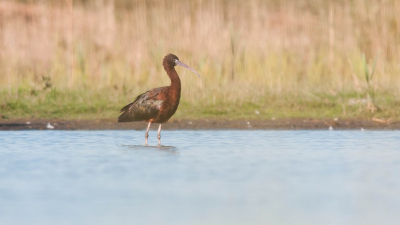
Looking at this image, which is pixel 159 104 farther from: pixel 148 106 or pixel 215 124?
pixel 215 124

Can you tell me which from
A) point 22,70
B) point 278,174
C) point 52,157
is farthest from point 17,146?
point 22,70

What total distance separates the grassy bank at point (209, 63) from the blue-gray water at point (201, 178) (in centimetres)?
236

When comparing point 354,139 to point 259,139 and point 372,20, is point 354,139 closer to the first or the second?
point 259,139

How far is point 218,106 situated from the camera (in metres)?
13.1

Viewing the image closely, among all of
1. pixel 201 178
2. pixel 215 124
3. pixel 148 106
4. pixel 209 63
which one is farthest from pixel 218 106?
pixel 201 178

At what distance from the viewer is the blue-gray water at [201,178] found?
5.34m

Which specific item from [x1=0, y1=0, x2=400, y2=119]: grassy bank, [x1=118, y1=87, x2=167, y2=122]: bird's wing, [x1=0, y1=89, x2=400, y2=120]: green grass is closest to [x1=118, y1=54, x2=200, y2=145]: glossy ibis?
[x1=118, y1=87, x2=167, y2=122]: bird's wing

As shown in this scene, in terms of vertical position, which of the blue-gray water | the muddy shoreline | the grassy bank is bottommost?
the blue-gray water

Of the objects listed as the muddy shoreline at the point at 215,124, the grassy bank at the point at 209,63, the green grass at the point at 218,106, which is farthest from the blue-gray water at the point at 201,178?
the grassy bank at the point at 209,63

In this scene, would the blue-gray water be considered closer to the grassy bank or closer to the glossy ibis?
the glossy ibis

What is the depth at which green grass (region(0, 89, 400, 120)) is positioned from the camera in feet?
40.9

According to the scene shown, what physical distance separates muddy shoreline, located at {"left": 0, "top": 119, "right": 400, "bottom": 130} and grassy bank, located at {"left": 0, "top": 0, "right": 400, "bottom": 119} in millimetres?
770

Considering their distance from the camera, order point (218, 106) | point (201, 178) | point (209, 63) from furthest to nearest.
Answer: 1. point (209, 63)
2. point (218, 106)
3. point (201, 178)

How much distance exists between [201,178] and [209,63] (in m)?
8.52
